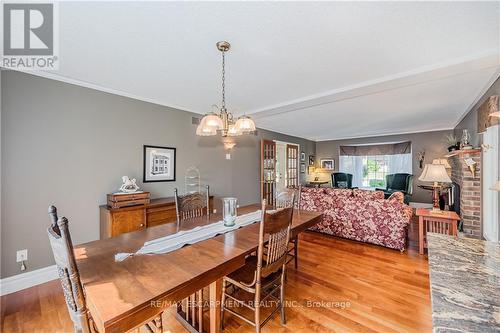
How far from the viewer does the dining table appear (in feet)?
2.97

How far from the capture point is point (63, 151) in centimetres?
258

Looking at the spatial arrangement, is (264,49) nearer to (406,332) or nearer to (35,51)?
(35,51)

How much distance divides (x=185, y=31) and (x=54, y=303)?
2.81 metres

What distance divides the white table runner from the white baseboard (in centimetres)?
189

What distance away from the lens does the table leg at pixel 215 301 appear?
1.47 metres

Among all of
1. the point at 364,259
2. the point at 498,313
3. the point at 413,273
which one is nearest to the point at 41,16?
the point at 498,313

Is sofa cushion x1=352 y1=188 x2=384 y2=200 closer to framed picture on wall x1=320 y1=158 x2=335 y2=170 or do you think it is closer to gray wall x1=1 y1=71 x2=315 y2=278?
gray wall x1=1 y1=71 x2=315 y2=278

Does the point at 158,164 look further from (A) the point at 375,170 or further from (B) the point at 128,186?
(A) the point at 375,170

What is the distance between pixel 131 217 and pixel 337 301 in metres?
2.54

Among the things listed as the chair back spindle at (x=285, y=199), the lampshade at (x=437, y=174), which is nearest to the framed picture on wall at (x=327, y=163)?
the lampshade at (x=437, y=174)

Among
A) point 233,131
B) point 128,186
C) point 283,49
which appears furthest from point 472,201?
point 128,186

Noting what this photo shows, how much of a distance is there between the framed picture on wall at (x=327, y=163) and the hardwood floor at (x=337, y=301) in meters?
5.08

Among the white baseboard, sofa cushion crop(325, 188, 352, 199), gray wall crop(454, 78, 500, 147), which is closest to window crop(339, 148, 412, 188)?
gray wall crop(454, 78, 500, 147)

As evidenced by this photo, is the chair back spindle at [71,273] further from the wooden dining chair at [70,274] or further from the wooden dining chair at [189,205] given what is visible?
the wooden dining chair at [189,205]
